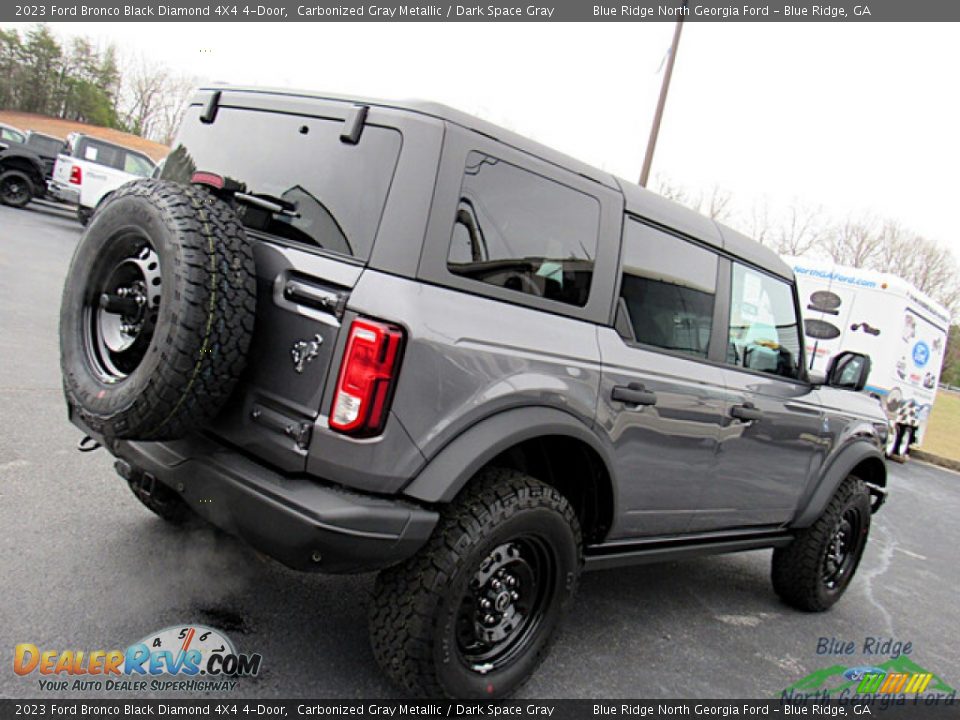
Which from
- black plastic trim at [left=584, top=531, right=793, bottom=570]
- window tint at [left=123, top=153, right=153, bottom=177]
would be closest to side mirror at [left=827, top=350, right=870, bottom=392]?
black plastic trim at [left=584, top=531, right=793, bottom=570]

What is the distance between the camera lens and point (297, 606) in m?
3.15

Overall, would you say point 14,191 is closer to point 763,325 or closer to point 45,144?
point 45,144

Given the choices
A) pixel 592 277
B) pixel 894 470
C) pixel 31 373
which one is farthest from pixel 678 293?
pixel 894 470

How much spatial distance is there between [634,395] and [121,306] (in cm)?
193

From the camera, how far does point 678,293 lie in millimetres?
3354

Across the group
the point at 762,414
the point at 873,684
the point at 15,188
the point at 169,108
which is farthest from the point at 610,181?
the point at 169,108

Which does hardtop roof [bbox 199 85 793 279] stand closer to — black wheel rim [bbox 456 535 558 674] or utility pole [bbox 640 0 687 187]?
black wheel rim [bbox 456 535 558 674]

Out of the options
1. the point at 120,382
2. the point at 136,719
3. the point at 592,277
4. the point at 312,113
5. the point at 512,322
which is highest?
the point at 312,113

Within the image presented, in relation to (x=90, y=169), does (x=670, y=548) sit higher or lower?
lower

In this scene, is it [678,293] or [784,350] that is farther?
[784,350]

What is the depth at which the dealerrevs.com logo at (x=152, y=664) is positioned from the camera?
2.41m

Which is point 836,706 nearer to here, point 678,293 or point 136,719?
point 678,293

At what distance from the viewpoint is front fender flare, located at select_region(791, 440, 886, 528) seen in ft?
14.0

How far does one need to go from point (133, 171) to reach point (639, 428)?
1589 centimetres
